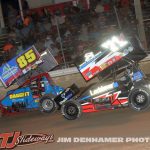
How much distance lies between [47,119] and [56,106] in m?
0.39

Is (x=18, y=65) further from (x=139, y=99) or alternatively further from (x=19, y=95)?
(x=139, y=99)

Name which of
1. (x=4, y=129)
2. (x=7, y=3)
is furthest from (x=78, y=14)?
(x=4, y=129)

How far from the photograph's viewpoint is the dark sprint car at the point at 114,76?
948 centimetres

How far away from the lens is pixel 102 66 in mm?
9555

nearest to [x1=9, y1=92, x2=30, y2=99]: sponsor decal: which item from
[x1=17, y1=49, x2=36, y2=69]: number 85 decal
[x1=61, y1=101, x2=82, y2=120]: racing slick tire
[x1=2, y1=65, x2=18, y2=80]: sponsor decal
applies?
[x1=2, y1=65, x2=18, y2=80]: sponsor decal

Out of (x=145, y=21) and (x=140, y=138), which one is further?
(x=145, y=21)

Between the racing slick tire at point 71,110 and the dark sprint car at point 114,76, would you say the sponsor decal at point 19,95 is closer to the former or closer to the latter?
the racing slick tire at point 71,110

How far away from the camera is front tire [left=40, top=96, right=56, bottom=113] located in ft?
36.8

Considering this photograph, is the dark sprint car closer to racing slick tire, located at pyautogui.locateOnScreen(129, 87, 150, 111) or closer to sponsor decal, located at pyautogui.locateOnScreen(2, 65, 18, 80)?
racing slick tire, located at pyautogui.locateOnScreen(129, 87, 150, 111)

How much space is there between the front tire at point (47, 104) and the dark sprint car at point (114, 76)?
143 centimetres

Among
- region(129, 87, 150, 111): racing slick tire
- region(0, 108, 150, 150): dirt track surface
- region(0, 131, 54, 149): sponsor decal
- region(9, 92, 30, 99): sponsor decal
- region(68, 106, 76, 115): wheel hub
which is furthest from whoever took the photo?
region(9, 92, 30, 99): sponsor decal

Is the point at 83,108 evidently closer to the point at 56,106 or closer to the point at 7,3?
the point at 56,106

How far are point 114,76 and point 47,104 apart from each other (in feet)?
7.45

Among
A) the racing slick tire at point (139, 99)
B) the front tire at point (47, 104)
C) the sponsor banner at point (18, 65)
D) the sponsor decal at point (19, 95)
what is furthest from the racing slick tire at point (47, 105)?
the racing slick tire at point (139, 99)
